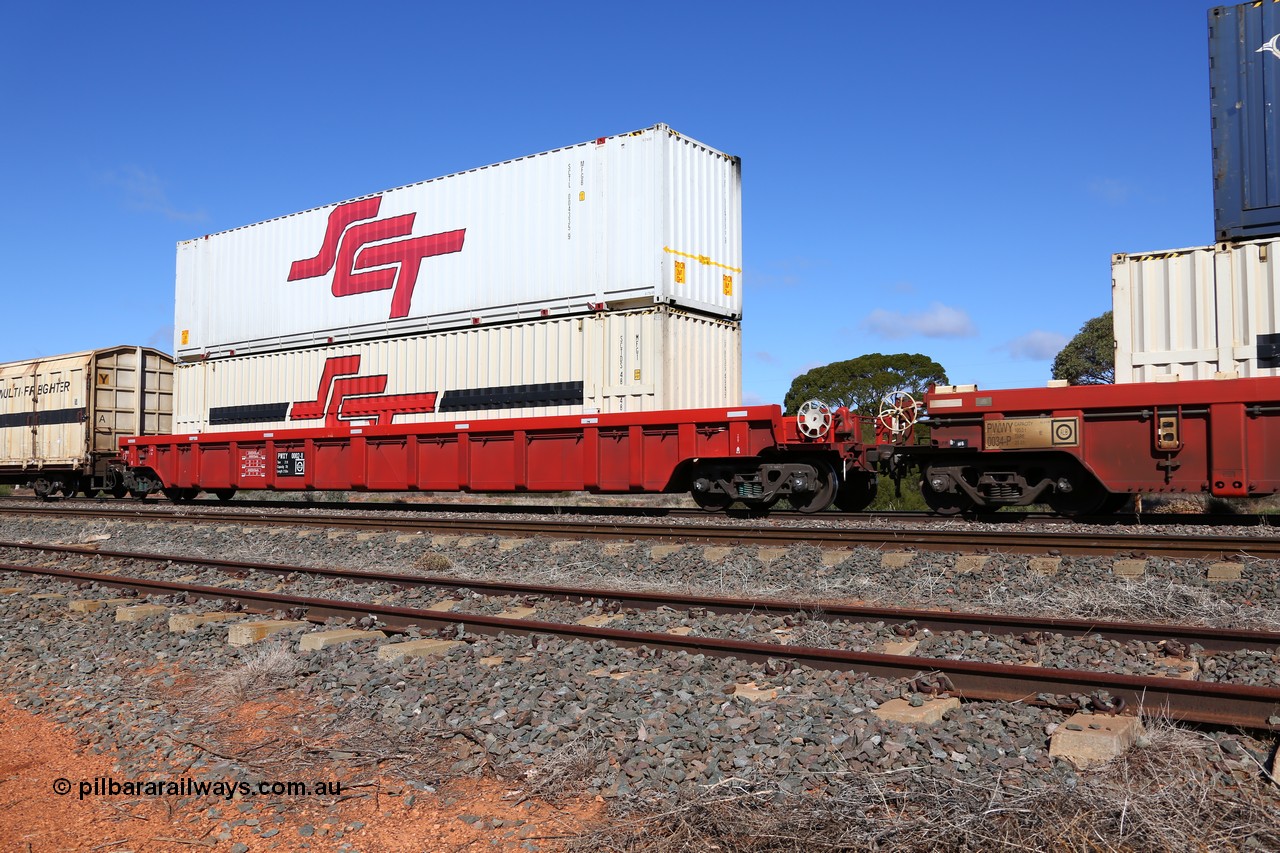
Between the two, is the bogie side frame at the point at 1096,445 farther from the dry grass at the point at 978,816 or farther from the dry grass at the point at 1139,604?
the dry grass at the point at 978,816

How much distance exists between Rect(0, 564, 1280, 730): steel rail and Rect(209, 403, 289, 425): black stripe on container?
40.2 ft

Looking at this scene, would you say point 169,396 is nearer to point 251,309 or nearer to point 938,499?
point 251,309

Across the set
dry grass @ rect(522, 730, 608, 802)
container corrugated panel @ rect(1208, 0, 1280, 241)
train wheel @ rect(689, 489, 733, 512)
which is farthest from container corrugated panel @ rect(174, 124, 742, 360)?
dry grass @ rect(522, 730, 608, 802)

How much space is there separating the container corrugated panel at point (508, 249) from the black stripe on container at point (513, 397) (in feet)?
3.97

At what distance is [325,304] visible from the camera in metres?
18.0

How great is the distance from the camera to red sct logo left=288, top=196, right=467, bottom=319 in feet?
54.9

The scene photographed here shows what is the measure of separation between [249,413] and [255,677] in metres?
15.2

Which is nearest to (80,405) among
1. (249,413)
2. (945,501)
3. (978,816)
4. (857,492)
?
(249,413)

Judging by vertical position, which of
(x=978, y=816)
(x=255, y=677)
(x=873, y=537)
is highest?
(x=873, y=537)

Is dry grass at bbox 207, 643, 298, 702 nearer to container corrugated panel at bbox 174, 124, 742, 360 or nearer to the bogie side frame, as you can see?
the bogie side frame

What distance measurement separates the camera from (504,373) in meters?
15.3

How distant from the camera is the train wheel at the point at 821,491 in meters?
12.6

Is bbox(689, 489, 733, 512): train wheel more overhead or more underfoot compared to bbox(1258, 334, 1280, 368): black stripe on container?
more underfoot

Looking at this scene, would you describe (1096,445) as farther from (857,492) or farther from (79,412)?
(79,412)
